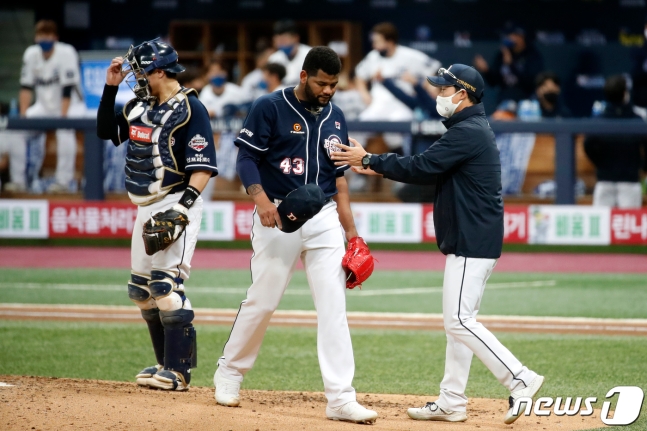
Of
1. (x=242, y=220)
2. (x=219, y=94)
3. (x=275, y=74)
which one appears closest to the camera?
(x=275, y=74)

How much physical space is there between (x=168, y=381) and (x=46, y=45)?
9.93 metres

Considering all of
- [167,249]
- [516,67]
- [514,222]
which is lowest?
[514,222]

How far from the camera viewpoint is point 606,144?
507 inches

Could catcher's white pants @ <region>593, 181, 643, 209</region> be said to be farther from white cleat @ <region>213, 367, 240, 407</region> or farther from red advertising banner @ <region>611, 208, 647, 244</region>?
white cleat @ <region>213, 367, 240, 407</region>

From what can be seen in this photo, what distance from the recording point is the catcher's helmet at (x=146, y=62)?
18.6 feet

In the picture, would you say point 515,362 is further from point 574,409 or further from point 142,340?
point 142,340

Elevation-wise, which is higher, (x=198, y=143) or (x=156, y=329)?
(x=198, y=143)

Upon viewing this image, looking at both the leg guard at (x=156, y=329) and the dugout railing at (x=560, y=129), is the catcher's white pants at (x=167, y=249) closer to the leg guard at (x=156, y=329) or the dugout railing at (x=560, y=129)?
the leg guard at (x=156, y=329)

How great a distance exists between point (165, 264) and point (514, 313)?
4559 mm

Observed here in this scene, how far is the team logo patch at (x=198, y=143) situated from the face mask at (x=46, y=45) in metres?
9.58

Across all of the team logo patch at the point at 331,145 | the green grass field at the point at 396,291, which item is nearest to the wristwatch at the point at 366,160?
the team logo patch at the point at 331,145

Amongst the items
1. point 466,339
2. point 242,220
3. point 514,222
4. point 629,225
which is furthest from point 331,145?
point 629,225

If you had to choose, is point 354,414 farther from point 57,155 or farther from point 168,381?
point 57,155

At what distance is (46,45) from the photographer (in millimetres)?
14438
